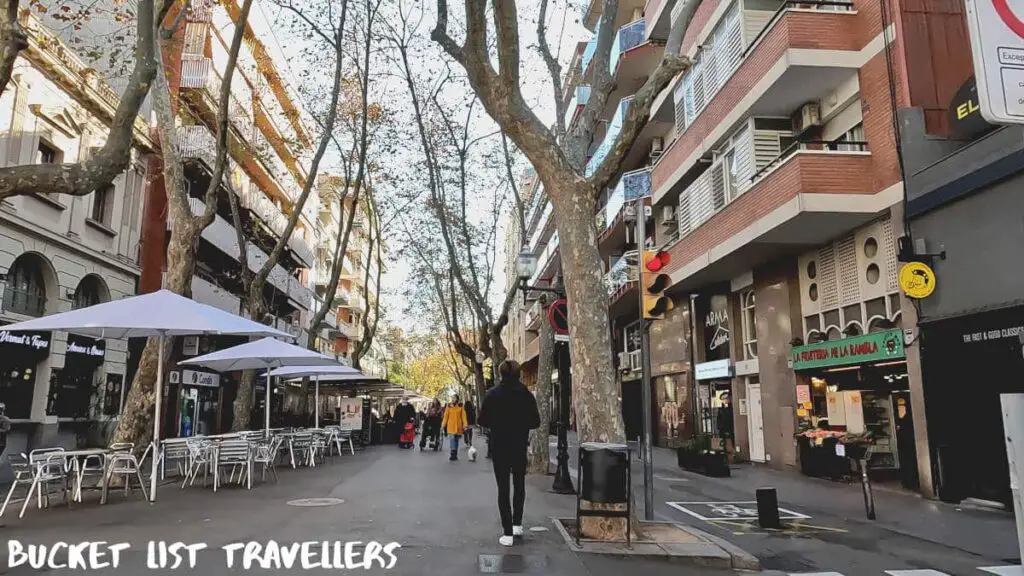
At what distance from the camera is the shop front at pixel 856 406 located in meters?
12.8

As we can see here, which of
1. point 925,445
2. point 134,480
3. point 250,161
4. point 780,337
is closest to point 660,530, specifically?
point 925,445

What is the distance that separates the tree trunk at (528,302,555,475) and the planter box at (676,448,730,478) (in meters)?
3.77

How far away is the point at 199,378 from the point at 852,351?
22.6 meters

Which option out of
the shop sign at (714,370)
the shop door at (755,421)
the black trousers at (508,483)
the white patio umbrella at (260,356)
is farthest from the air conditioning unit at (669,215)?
the black trousers at (508,483)

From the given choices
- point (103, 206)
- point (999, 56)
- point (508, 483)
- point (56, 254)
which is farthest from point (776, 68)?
point (103, 206)

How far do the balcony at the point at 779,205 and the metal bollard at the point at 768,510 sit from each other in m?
6.53

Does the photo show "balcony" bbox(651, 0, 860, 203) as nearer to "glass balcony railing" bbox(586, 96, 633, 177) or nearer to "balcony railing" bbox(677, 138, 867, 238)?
"balcony railing" bbox(677, 138, 867, 238)

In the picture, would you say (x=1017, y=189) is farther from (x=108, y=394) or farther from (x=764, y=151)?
(x=108, y=394)

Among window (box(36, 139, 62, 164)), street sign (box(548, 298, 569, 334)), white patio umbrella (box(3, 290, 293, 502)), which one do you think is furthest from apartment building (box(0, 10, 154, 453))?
street sign (box(548, 298, 569, 334))

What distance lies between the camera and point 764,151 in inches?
639

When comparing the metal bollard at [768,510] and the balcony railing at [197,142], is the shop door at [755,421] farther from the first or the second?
the balcony railing at [197,142]

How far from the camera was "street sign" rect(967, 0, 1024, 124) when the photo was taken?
2.46 meters

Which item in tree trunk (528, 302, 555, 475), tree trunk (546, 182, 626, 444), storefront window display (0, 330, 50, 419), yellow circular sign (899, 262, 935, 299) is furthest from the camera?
storefront window display (0, 330, 50, 419)

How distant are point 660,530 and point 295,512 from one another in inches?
184
